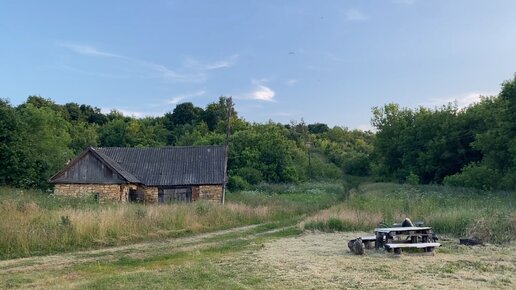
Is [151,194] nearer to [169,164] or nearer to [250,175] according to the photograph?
[169,164]

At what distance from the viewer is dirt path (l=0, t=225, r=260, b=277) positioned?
1105 cm

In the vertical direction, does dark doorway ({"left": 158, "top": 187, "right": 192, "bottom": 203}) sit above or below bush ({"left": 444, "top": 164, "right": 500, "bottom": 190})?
below

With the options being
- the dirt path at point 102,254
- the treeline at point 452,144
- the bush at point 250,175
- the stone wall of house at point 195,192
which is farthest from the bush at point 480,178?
the dirt path at point 102,254

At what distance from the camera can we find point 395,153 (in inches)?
2340

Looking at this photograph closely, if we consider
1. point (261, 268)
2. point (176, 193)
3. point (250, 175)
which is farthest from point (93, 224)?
point (250, 175)

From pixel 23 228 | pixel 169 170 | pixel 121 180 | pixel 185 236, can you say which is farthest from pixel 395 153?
pixel 23 228

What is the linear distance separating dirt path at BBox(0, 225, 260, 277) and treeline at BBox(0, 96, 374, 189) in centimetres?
2591

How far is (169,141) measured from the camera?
69.0 m

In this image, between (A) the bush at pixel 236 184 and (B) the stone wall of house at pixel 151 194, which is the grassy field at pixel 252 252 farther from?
(A) the bush at pixel 236 184

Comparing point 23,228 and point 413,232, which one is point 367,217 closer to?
point 413,232

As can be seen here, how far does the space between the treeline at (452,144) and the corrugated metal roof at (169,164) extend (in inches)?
767

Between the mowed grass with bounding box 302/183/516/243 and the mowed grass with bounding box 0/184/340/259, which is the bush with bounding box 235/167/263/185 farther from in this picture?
the mowed grass with bounding box 0/184/340/259

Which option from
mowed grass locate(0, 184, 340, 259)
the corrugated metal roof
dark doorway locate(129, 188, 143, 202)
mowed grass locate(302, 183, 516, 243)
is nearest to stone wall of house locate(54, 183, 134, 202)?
the corrugated metal roof

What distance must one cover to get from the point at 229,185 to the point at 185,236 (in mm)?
24611
